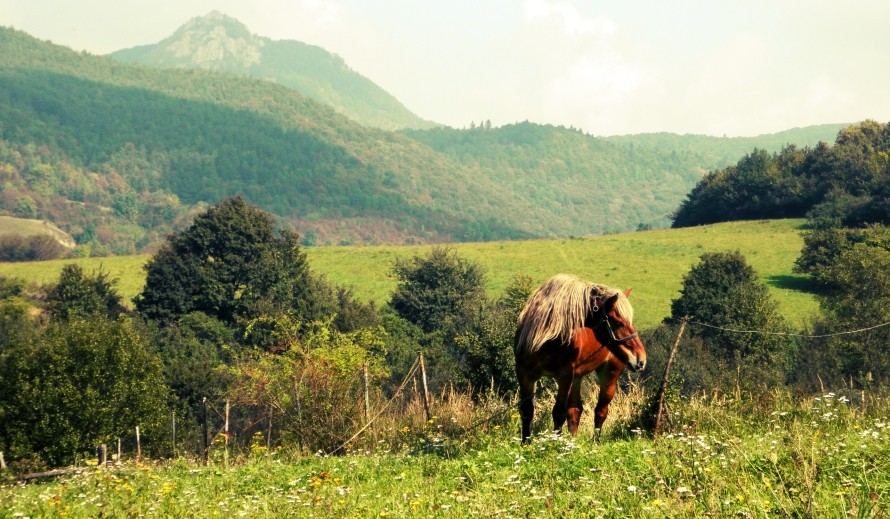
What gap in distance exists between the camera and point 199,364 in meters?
57.7

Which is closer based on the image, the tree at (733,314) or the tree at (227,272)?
the tree at (733,314)

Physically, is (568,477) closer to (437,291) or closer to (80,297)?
(437,291)

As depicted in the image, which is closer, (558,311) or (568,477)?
(568,477)

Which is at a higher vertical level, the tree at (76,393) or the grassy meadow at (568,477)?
the grassy meadow at (568,477)

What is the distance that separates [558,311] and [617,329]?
938 millimetres

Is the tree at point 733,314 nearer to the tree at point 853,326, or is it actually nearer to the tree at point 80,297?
the tree at point 853,326

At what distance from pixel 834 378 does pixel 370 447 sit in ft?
155

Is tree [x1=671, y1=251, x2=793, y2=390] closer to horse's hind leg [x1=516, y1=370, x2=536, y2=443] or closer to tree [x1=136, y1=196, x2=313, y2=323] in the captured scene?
tree [x1=136, y1=196, x2=313, y2=323]

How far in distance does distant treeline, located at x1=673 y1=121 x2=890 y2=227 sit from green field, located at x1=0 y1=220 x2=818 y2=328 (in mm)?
7675

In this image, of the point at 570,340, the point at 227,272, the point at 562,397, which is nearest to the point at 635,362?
the point at 570,340

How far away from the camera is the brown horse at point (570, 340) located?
12.5 metres

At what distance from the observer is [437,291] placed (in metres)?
76.6

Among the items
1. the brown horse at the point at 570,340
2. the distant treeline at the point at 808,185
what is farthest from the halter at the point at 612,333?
the distant treeline at the point at 808,185

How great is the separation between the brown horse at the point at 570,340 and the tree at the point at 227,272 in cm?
5490
